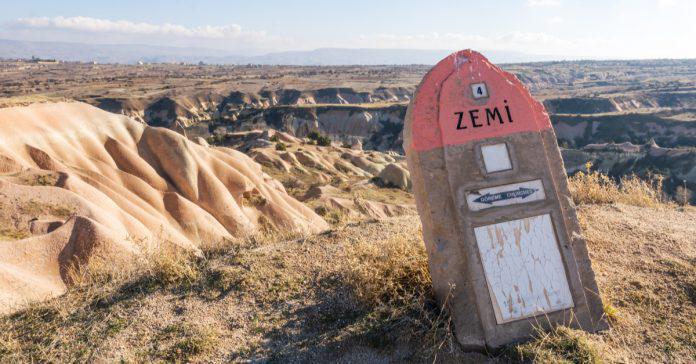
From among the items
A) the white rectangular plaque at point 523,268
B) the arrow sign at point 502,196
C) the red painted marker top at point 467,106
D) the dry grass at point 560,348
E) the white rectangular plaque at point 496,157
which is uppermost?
the red painted marker top at point 467,106

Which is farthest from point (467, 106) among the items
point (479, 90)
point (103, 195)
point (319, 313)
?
point (103, 195)

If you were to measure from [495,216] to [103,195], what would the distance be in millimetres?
9976

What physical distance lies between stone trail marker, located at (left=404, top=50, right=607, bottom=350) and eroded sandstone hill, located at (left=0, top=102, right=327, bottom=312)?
3.17 m

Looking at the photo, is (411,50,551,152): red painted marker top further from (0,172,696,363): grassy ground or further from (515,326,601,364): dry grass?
(515,326,601,364): dry grass

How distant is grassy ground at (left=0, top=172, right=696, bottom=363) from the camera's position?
3738mm

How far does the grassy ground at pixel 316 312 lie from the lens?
3738 mm

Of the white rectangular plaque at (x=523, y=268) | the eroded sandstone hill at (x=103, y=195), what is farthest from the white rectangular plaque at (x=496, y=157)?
the eroded sandstone hill at (x=103, y=195)

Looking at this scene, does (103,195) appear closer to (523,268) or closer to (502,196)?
(502,196)

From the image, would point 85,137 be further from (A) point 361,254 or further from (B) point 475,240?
(B) point 475,240

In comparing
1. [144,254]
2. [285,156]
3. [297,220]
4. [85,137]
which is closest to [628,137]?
[285,156]

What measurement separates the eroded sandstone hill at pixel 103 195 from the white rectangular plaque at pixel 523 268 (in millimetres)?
3423

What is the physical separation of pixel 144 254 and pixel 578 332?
432 centimetres

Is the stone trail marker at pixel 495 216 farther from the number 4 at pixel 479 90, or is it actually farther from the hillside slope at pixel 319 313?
the hillside slope at pixel 319 313

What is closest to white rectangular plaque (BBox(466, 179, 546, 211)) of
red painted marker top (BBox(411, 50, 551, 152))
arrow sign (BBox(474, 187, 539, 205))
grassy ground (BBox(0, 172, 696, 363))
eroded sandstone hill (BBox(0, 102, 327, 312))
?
arrow sign (BBox(474, 187, 539, 205))
